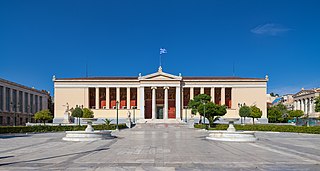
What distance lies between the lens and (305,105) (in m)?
94.0

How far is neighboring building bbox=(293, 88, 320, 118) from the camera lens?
8638 cm

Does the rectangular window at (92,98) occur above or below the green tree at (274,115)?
above

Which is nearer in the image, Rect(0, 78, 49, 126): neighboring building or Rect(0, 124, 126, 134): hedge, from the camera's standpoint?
Rect(0, 124, 126, 134): hedge

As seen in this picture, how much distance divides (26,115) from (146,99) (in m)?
32.7

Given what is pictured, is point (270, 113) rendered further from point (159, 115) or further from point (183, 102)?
point (159, 115)

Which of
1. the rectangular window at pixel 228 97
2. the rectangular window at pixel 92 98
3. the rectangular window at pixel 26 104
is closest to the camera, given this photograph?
the rectangular window at pixel 92 98

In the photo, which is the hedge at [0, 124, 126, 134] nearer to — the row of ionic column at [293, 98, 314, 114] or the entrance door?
the entrance door

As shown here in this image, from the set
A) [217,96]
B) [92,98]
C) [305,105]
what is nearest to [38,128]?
[92,98]

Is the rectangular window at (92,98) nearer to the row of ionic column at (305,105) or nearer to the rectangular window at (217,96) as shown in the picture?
the rectangular window at (217,96)

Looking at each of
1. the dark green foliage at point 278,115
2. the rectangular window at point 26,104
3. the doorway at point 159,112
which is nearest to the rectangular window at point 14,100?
the rectangular window at point 26,104

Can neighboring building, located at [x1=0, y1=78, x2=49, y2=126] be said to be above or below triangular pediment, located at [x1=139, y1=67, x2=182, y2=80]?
below

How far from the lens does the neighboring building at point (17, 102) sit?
7064 cm

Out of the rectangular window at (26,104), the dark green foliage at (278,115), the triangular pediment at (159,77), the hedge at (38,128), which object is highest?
the triangular pediment at (159,77)

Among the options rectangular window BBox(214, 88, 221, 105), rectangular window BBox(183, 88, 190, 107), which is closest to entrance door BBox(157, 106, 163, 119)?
rectangular window BBox(183, 88, 190, 107)
